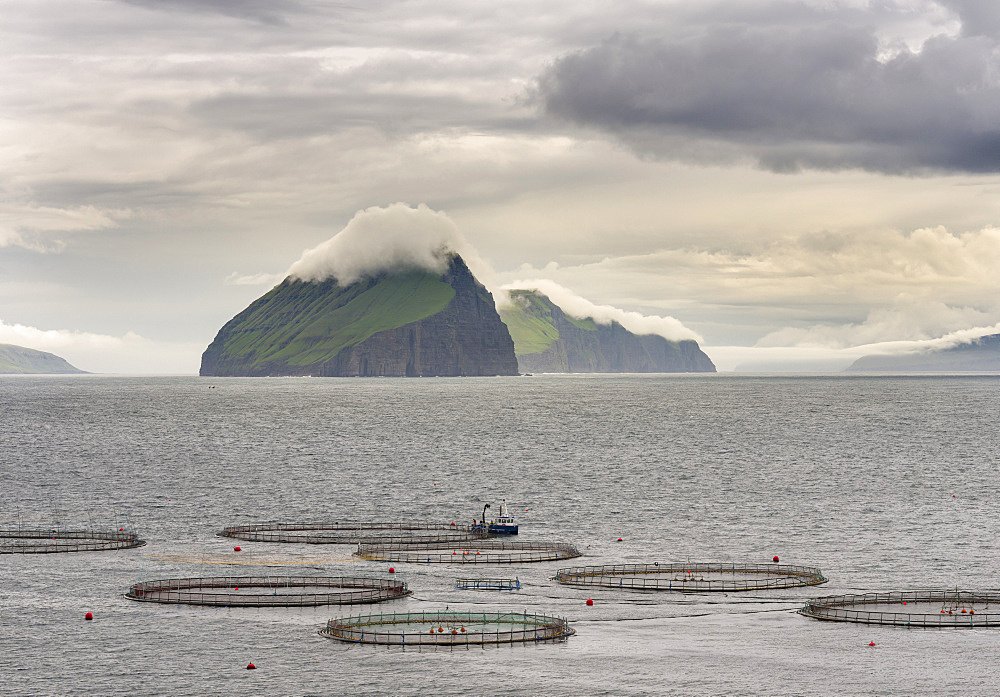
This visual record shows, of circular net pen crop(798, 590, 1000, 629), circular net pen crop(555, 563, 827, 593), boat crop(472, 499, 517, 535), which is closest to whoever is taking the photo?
circular net pen crop(798, 590, 1000, 629)

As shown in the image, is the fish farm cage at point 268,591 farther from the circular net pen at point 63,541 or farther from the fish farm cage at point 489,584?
the circular net pen at point 63,541

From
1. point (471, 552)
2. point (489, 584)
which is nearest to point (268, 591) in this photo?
point (489, 584)

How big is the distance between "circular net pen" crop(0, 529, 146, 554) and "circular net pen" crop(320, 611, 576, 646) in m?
43.1

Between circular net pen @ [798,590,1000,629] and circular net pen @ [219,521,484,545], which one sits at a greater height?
circular net pen @ [219,521,484,545]

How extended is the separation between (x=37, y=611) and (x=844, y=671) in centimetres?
6386

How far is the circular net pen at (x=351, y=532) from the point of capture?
4914 inches

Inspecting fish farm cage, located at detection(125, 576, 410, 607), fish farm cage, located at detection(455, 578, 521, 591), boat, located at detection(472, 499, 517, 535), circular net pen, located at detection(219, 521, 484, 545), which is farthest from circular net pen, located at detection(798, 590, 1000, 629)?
circular net pen, located at detection(219, 521, 484, 545)

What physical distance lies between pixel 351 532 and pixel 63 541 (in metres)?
32.6

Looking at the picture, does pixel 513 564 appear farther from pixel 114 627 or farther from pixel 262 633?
pixel 114 627

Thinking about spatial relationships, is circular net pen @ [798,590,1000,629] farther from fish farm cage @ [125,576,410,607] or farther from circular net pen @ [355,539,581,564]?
fish farm cage @ [125,576,410,607]

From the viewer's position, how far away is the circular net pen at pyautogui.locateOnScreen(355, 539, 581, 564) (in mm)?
112438

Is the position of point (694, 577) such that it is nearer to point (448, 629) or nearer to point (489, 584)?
point (489, 584)

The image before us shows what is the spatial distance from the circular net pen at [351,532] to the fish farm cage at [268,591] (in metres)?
22.2

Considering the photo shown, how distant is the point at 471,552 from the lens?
117562mm
